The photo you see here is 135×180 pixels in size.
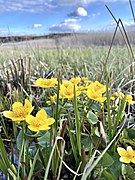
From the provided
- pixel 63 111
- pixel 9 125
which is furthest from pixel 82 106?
pixel 9 125

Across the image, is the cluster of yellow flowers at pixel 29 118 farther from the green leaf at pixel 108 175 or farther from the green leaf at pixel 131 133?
the green leaf at pixel 131 133

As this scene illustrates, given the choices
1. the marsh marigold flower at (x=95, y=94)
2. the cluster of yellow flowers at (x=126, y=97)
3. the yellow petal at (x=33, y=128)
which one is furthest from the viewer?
the cluster of yellow flowers at (x=126, y=97)

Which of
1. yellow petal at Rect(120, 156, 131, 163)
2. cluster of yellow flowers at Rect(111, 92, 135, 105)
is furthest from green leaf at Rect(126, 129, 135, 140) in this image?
yellow petal at Rect(120, 156, 131, 163)

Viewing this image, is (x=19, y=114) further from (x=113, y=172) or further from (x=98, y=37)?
(x=98, y=37)

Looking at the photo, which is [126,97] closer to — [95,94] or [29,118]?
[95,94]

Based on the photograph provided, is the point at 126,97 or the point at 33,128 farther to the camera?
the point at 126,97

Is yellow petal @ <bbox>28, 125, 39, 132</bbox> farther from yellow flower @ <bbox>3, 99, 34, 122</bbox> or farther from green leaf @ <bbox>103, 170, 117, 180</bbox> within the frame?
green leaf @ <bbox>103, 170, 117, 180</bbox>

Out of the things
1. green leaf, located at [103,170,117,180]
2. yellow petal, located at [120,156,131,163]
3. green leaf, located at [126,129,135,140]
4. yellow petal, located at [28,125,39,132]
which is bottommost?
green leaf, located at [103,170,117,180]

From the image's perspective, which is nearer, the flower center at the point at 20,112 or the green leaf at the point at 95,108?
the flower center at the point at 20,112

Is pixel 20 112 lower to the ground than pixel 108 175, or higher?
higher

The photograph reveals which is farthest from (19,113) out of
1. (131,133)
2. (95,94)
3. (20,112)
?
(131,133)

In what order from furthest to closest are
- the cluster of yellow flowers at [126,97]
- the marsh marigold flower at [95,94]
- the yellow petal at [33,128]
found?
the cluster of yellow flowers at [126,97] < the marsh marigold flower at [95,94] < the yellow petal at [33,128]

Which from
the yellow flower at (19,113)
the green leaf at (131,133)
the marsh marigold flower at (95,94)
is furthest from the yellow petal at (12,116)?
the green leaf at (131,133)
